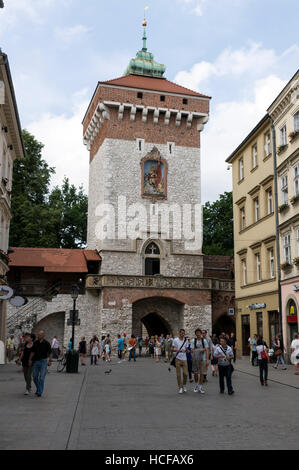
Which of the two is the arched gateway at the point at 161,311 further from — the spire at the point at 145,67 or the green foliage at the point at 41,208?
the spire at the point at 145,67

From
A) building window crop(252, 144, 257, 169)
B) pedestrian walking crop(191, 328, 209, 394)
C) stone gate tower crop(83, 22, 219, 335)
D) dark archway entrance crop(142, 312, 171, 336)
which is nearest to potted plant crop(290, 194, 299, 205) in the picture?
building window crop(252, 144, 257, 169)

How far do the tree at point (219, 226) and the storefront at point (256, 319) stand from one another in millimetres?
20009

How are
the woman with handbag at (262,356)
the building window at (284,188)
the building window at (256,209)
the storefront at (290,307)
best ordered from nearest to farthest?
the woman with handbag at (262,356) → the storefront at (290,307) → the building window at (284,188) → the building window at (256,209)

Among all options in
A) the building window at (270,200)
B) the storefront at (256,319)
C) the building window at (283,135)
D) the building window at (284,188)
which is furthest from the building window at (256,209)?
the storefront at (256,319)

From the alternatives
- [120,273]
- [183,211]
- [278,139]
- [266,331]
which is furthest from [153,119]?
[266,331]

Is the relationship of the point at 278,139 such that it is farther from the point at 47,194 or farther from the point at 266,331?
the point at 47,194

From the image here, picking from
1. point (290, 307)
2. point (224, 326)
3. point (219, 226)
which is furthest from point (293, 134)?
point (219, 226)

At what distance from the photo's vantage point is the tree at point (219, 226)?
53.7m

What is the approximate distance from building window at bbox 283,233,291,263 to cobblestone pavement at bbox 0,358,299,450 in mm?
10437

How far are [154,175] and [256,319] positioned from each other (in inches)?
630

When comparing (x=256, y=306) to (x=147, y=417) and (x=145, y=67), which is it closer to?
(x=147, y=417)
